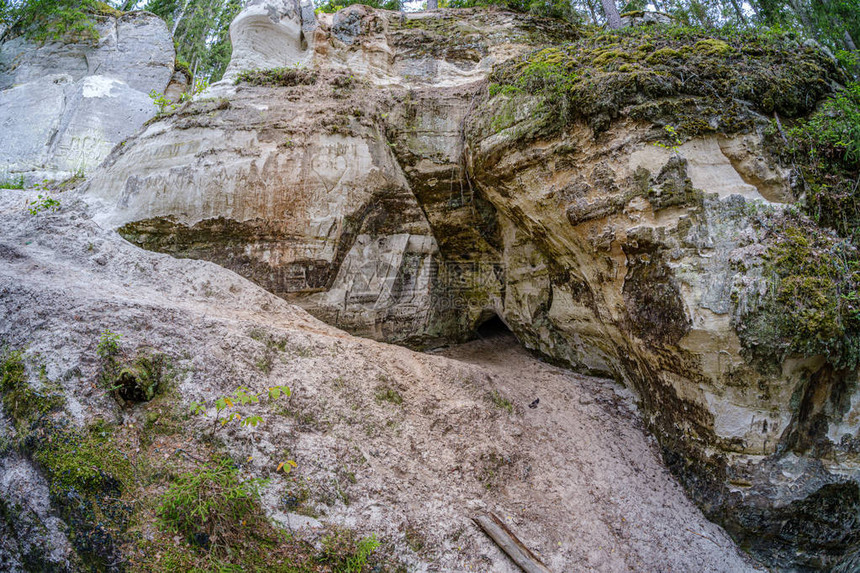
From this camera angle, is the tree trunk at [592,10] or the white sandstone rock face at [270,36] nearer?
the white sandstone rock face at [270,36]

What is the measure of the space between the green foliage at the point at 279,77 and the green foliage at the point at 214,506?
21.9 feet

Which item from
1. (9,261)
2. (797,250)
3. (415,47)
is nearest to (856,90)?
(797,250)

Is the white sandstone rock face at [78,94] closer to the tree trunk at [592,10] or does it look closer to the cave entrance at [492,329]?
the cave entrance at [492,329]

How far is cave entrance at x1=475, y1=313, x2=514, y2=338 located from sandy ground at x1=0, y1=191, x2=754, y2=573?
2472mm

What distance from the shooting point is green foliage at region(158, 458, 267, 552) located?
10.1 feet

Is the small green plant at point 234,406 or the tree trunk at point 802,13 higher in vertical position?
the tree trunk at point 802,13

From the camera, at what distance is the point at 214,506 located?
3.18 m

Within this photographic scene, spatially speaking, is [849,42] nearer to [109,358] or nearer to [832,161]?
[832,161]

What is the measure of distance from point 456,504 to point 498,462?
36.0 inches

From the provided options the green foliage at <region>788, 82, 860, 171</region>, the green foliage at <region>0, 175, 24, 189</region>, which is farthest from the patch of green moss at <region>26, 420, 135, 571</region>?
the green foliage at <region>0, 175, 24, 189</region>

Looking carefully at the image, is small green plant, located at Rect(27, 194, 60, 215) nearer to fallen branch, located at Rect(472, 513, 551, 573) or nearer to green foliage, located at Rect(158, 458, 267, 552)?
green foliage, located at Rect(158, 458, 267, 552)

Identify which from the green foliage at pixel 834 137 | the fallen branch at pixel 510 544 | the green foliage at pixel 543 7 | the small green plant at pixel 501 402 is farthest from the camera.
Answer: the green foliage at pixel 543 7

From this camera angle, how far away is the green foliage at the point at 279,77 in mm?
7586

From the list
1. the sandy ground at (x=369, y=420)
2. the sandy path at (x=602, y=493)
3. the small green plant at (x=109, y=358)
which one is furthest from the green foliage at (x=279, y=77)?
the sandy path at (x=602, y=493)
